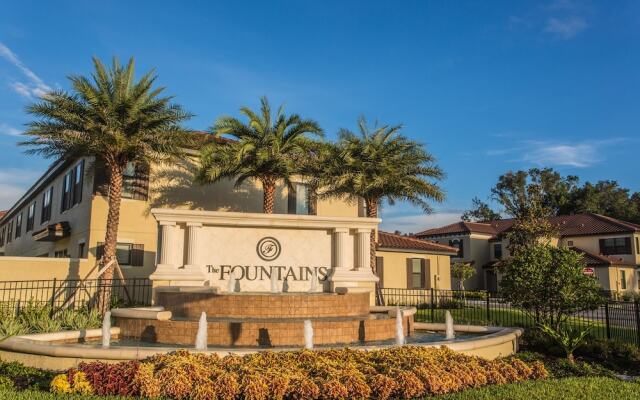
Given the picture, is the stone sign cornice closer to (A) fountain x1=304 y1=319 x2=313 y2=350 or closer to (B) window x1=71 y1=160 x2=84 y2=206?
(A) fountain x1=304 y1=319 x2=313 y2=350

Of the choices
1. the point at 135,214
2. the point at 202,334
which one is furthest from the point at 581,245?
the point at 202,334

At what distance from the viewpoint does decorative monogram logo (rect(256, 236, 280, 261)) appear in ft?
55.4

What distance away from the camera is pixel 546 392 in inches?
290

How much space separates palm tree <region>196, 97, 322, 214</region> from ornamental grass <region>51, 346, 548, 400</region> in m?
13.6

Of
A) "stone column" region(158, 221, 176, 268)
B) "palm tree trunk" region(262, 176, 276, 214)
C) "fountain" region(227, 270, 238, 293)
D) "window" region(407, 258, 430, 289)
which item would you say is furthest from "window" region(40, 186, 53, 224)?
"window" region(407, 258, 430, 289)

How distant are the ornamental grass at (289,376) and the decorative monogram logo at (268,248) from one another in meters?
8.13

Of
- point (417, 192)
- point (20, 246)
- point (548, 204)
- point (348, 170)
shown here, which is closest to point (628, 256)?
point (548, 204)

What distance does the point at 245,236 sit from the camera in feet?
55.3

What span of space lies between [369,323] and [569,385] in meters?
4.71

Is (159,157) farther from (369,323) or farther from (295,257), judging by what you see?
(369,323)

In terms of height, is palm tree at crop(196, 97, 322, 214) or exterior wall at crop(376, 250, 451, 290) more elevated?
palm tree at crop(196, 97, 322, 214)

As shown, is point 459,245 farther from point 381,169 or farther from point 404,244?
point 381,169

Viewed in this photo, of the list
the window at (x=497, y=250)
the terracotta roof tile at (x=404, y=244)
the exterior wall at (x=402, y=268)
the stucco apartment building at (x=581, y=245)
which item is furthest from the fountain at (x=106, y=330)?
the window at (x=497, y=250)

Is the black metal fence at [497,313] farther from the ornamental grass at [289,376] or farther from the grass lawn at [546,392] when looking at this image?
the ornamental grass at [289,376]
